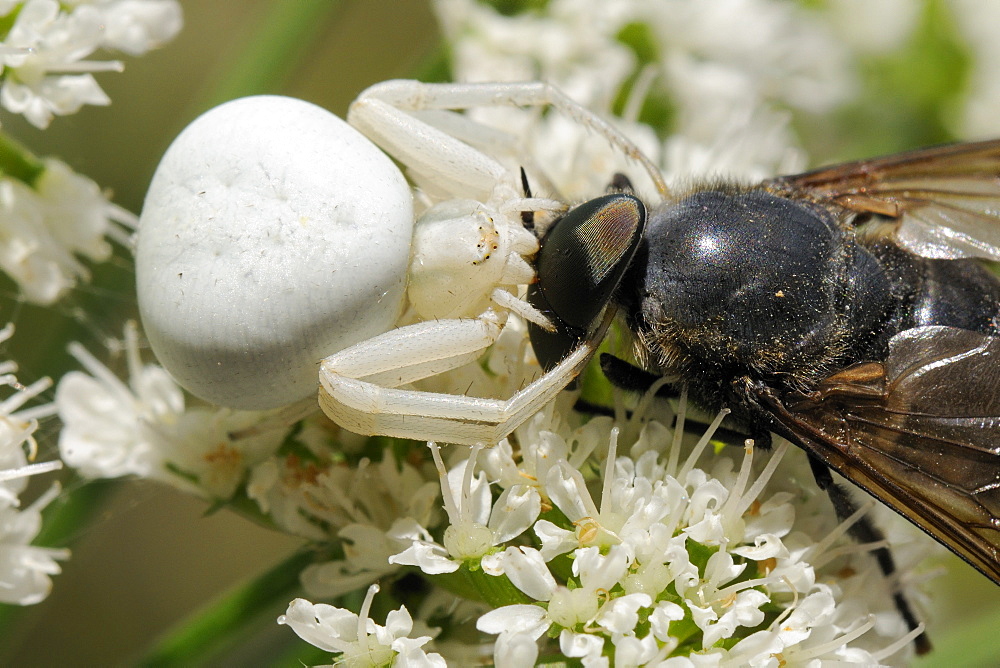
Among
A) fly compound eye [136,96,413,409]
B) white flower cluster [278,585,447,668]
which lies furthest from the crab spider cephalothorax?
white flower cluster [278,585,447,668]

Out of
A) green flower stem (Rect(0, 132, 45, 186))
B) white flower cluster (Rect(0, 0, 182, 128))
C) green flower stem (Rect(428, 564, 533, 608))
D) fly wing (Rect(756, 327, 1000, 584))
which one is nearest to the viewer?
fly wing (Rect(756, 327, 1000, 584))

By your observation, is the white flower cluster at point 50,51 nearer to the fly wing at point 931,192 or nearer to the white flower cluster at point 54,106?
the white flower cluster at point 54,106

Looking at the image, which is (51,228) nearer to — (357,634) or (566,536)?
(357,634)

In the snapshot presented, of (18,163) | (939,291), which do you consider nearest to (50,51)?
(18,163)

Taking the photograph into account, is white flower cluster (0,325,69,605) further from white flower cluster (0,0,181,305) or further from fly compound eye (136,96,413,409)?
fly compound eye (136,96,413,409)

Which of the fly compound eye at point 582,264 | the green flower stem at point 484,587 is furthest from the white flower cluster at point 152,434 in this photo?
the fly compound eye at point 582,264

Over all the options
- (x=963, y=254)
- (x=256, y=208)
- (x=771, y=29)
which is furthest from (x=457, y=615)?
(x=771, y=29)

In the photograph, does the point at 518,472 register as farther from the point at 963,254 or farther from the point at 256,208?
the point at 963,254
